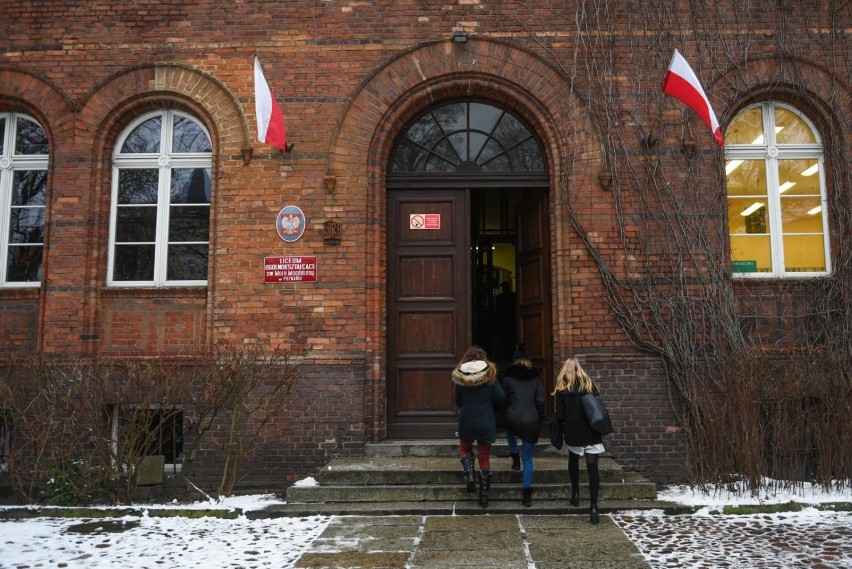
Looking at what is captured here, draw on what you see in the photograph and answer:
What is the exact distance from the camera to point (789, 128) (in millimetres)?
9469

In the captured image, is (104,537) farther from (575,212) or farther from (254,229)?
(575,212)

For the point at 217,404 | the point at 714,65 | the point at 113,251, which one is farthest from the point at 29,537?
the point at 714,65

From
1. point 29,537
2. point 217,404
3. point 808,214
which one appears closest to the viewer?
point 29,537

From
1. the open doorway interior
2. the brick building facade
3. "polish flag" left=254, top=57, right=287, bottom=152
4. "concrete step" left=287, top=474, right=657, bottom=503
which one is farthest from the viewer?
the open doorway interior

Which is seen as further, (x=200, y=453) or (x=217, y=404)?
(x=200, y=453)

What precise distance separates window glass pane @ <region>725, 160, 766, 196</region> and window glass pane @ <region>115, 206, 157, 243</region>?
26.1 ft

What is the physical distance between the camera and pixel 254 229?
8984 millimetres

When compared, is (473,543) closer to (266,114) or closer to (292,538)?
(292,538)

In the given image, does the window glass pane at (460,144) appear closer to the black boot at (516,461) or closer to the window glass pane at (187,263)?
the window glass pane at (187,263)

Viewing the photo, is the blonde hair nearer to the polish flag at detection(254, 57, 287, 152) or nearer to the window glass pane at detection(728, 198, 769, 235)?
the window glass pane at detection(728, 198, 769, 235)

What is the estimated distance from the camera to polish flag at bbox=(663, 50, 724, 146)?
319 inches

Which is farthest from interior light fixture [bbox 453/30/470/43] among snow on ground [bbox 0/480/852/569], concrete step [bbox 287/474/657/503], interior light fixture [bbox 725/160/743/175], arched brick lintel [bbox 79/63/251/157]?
snow on ground [bbox 0/480/852/569]

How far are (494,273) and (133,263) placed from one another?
251 inches

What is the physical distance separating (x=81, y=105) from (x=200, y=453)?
499 centimetres
